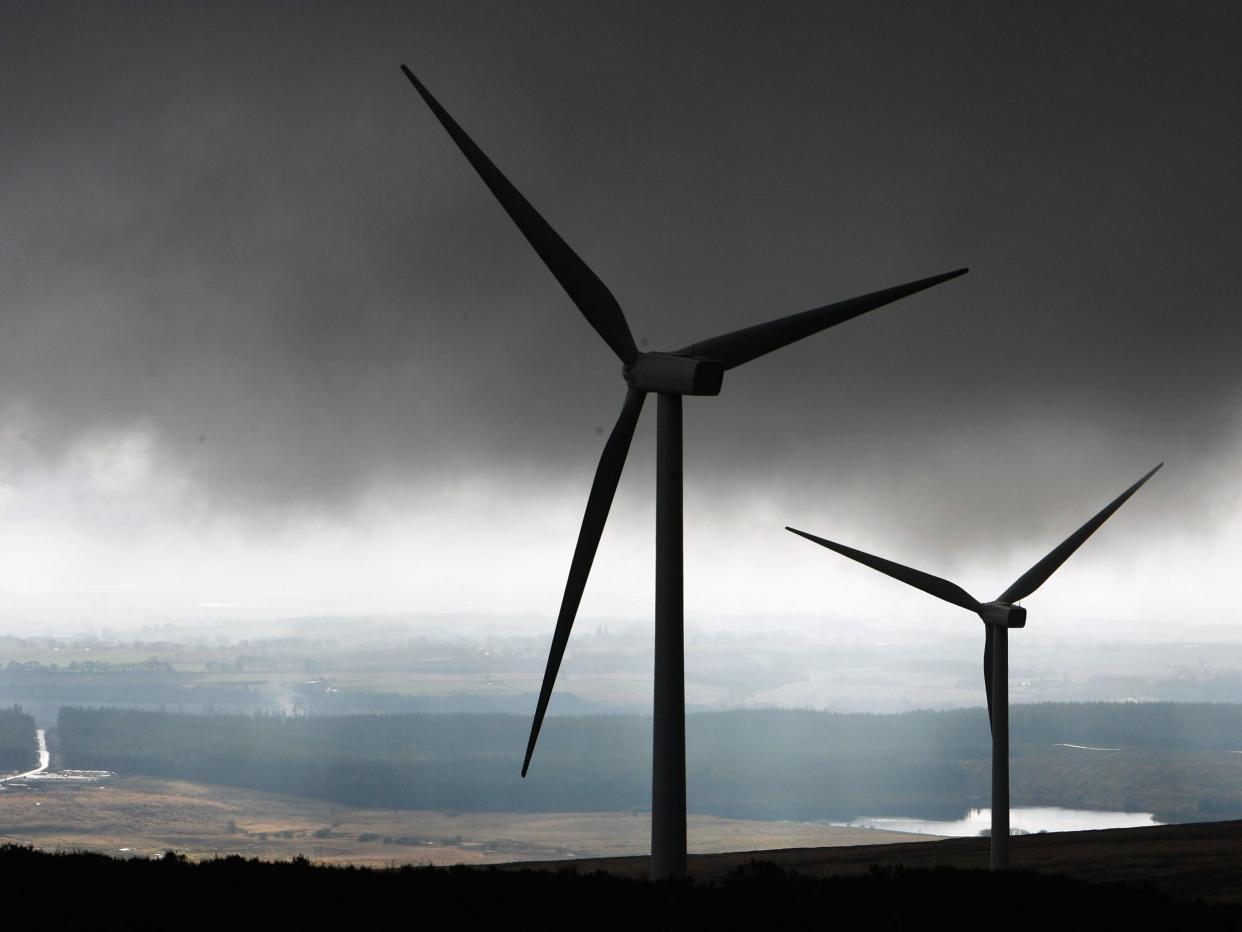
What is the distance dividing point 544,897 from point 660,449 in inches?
442

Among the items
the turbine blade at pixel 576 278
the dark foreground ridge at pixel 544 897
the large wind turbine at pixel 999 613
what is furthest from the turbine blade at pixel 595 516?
the large wind turbine at pixel 999 613

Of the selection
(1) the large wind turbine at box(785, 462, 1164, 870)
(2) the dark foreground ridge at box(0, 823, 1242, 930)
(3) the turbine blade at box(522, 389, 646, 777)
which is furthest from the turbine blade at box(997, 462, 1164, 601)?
(3) the turbine blade at box(522, 389, 646, 777)

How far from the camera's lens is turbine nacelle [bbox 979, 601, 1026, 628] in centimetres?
5444

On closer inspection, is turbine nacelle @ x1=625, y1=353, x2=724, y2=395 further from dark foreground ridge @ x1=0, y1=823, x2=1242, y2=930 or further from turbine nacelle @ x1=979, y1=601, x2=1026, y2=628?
turbine nacelle @ x1=979, y1=601, x2=1026, y2=628

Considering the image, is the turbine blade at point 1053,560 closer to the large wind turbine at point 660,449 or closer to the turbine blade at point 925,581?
the turbine blade at point 925,581

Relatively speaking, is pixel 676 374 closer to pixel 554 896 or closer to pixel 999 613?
pixel 554 896

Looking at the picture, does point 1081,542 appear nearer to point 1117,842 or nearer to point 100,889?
point 100,889

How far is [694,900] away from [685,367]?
1268 centimetres

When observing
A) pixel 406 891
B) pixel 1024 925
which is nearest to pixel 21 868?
pixel 406 891

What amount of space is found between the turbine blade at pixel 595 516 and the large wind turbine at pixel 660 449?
0.03 metres

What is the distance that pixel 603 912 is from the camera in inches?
1110

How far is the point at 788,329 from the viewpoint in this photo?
36344mm

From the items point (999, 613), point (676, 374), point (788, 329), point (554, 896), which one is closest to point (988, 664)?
point (999, 613)

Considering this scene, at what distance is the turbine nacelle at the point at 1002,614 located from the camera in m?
54.4
